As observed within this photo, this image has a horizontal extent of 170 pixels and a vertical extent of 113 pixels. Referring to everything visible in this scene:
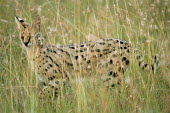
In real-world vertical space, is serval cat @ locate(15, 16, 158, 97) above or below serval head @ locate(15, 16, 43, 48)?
below

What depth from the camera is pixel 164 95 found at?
4.15m

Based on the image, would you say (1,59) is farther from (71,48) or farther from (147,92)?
(147,92)

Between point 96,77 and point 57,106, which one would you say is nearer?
point 57,106

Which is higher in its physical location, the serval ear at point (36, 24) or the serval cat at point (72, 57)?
the serval ear at point (36, 24)

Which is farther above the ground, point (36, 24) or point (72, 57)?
point (36, 24)

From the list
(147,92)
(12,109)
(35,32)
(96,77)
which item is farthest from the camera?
(35,32)

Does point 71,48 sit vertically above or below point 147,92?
above

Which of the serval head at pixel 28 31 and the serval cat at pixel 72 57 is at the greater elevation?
the serval head at pixel 28 31

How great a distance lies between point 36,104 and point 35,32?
4.88ft

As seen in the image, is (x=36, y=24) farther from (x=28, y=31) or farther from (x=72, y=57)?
(x=72, y=57)

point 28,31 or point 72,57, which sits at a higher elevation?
point 28,31

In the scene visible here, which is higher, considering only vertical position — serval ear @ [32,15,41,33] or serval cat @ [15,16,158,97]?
serval ear @ [32,15,41,33]

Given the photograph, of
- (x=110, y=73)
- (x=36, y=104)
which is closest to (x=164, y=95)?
(x=110, y=73)

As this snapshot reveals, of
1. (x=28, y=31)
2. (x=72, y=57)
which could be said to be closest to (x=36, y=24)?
(x=28, y=31)
